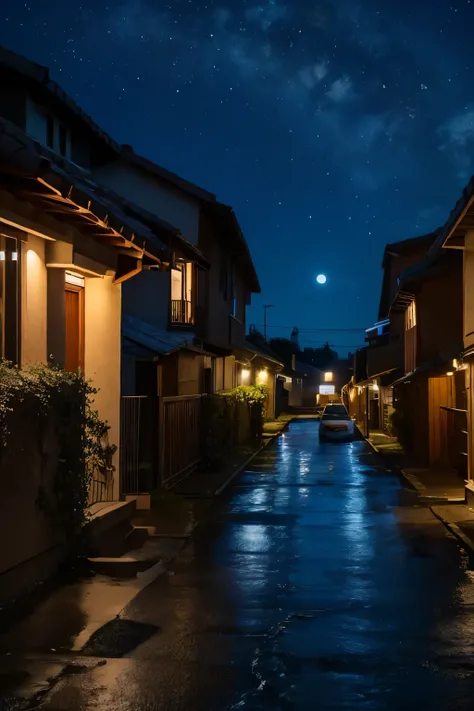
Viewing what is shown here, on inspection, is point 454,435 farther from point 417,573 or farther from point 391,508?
point 417,573

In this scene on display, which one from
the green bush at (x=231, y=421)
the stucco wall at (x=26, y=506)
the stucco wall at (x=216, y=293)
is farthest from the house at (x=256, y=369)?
the stucco wall at (x=26, y=506)

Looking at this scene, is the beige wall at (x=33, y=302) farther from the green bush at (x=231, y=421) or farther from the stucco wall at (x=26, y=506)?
the green bush at (x=231, y=421)

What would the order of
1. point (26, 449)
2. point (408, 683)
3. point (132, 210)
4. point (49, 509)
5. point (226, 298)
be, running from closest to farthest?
1. point (408, 683)
2. point (26, 449)
3. point (49, 509)
4. point (132, 210)
5. point (226, 298)

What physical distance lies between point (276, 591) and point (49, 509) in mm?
2711

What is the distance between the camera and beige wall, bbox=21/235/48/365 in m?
9.90

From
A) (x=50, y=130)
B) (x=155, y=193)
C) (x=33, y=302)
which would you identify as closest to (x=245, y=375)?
(x=155, y=193)

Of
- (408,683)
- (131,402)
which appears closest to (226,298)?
(131,402)

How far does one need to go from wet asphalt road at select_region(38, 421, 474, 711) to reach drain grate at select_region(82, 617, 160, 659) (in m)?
0.07

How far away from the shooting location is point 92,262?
1170cm

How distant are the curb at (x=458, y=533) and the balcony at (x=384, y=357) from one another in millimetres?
31142

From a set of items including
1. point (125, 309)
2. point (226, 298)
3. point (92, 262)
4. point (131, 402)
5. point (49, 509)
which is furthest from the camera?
point (226, 298)

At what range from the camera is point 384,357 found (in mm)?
48156

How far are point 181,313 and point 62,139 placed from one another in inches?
488

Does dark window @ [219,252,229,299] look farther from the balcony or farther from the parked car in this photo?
the balcony
